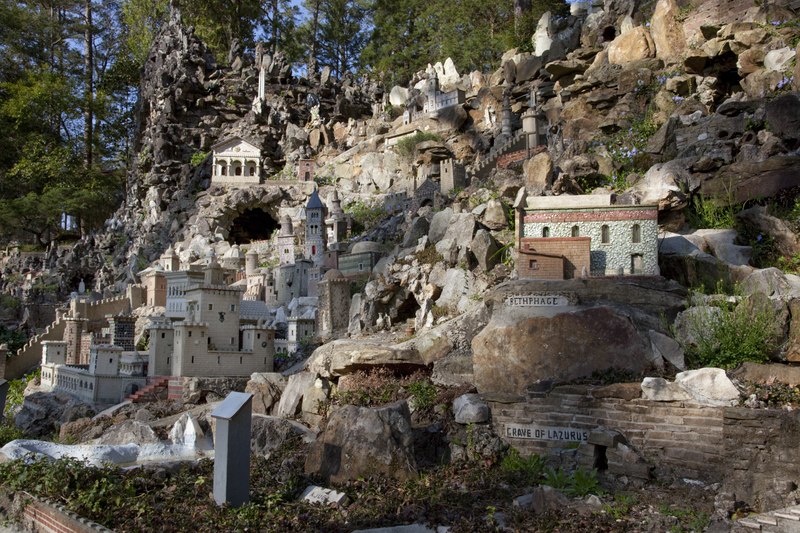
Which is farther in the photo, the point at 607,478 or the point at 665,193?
the point at 665,193

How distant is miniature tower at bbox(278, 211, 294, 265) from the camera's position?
140ft

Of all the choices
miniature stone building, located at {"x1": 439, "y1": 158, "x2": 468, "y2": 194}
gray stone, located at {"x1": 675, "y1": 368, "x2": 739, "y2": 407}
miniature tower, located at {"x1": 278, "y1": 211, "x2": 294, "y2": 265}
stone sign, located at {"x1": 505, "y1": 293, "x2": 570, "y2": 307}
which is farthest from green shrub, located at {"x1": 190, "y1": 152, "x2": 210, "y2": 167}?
gray stone, located at {"x1": 675, "y1": 368, "x2": 739, "y2": 407}

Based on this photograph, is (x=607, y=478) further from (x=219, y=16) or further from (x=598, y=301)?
(x=219, y=16)

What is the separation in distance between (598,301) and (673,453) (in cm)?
552

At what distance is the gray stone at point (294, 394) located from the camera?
875 inches

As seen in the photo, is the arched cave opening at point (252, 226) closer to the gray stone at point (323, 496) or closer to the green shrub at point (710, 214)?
the green shrub at point (710, 214)

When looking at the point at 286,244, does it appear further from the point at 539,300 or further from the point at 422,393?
the point at 539,300

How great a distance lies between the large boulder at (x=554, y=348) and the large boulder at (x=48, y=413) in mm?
17873

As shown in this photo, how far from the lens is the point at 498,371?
1797 centimetres

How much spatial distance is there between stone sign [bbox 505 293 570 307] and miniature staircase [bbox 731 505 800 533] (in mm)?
8249

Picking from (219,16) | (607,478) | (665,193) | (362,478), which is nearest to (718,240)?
(665,193)

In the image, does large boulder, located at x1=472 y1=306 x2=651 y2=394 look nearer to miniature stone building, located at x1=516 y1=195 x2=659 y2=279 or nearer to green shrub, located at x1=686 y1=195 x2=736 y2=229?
miniature stone building, located at x1=516 y1=195 x2=659 y2=279

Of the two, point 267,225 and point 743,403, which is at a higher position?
point 267,225

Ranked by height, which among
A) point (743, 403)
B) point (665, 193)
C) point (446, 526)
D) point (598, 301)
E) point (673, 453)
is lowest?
point (446, 526)
